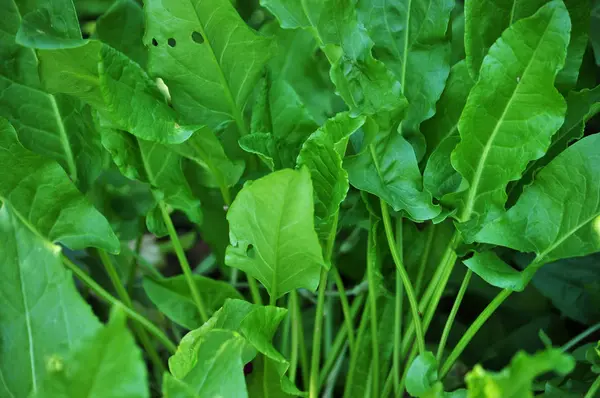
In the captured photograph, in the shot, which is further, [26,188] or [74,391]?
[26,188]

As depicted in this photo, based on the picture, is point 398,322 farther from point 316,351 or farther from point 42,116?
point 42,116

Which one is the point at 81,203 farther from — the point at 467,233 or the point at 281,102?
the point at 467,233

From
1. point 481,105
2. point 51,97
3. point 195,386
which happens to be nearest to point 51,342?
point 195,386

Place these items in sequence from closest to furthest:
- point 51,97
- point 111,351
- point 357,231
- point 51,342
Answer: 1. point 111,351
2. point 51,342
3. point 51,97
4. point 357,231

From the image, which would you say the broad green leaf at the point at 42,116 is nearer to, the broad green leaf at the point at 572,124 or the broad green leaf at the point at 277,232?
the broad green leaf at the point at 277,232

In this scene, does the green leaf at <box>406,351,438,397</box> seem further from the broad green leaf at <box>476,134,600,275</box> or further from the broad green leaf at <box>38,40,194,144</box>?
the broad green leaf at <box>38,40,194,144</box>

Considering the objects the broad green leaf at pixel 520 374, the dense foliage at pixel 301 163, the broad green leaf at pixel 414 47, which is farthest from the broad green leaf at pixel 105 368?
the broad green leaf at pixel 414 47

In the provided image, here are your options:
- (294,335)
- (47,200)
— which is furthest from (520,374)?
(47,200)
